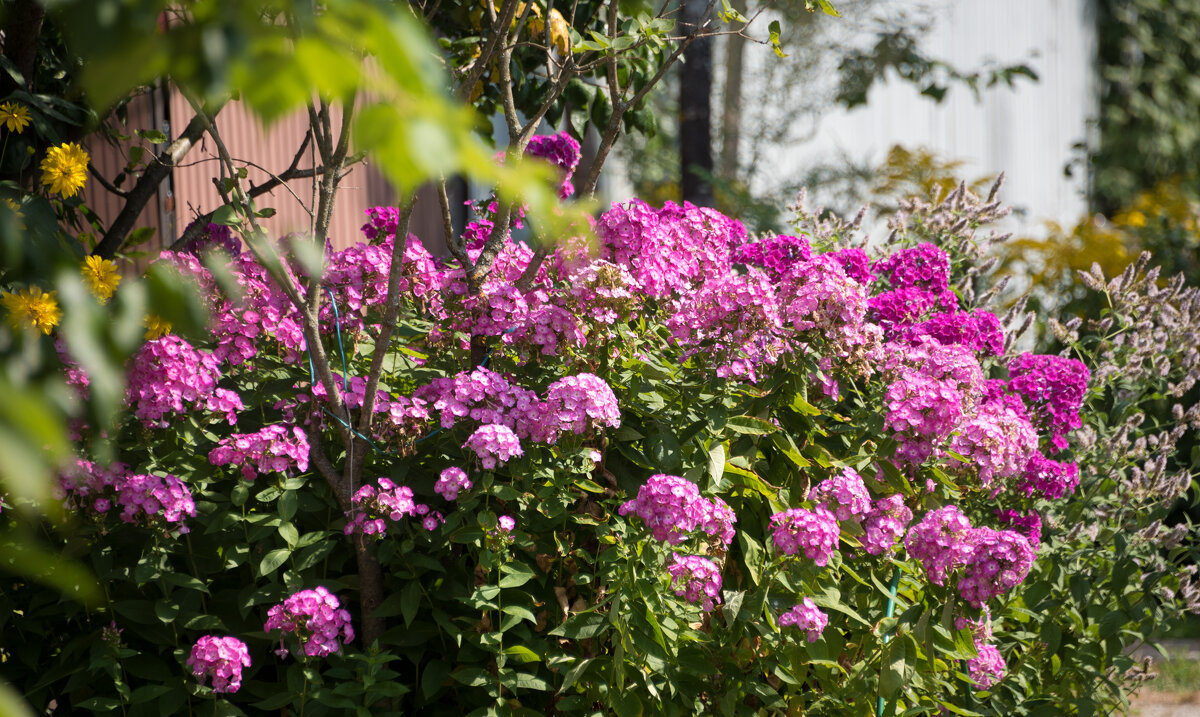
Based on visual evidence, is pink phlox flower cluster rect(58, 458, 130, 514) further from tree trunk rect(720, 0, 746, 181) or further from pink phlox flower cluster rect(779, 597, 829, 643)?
tree trunk rect(720, 0, 746, 181)

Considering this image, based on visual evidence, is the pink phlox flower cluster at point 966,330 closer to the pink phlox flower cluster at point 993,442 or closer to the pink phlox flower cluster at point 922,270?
the pink phlox flower cluster at point 922,270

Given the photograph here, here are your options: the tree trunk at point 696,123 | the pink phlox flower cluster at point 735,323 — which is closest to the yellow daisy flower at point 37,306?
the pink phlox flower cluster at point 735,323

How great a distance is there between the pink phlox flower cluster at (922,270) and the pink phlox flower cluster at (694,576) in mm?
1230

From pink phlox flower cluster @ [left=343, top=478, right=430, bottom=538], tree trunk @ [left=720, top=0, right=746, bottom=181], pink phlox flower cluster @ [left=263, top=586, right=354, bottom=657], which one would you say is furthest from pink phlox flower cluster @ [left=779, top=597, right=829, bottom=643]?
tree trunk @ [left=720, top=0, right=746, bottom=181]

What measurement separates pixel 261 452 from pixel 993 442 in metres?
1.55

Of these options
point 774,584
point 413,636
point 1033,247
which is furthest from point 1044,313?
point 413,636

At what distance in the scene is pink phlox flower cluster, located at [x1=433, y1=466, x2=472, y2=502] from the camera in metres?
2.07

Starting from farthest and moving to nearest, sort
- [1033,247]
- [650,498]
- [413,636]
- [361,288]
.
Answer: [1033,247] < [361,288] < [413,636] < [650,498]

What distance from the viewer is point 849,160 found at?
11203 millimetres

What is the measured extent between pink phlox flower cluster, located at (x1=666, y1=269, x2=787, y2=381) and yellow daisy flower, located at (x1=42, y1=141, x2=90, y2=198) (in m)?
1.53

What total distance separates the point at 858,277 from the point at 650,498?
106cm

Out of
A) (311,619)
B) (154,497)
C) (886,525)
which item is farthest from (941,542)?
(154,497)

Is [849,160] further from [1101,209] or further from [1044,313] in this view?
[1044,313]

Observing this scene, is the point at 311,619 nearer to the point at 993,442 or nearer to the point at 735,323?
the point at 735,323
